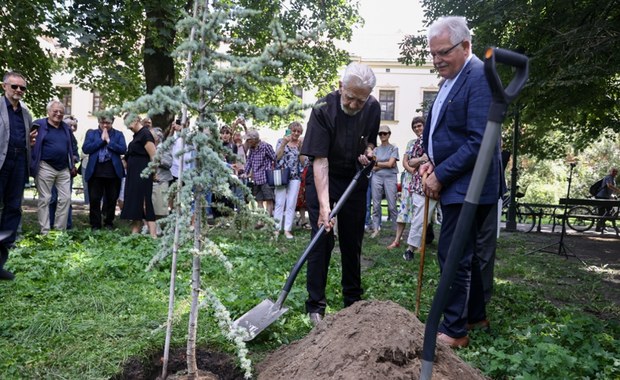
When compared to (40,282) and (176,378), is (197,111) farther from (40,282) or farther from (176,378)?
(40,282)

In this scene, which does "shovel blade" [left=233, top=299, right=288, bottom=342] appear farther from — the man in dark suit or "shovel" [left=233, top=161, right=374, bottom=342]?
the man in dark suit

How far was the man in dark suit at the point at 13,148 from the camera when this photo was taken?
20.8 feet

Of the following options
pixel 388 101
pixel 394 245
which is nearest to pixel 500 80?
pixel 394 245

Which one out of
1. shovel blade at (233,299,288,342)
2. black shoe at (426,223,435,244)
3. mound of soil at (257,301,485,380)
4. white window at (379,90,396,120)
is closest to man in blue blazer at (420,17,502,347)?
mound of soil at (257,301,485,380)

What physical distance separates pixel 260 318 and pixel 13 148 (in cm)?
462

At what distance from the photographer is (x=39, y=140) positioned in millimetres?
7793

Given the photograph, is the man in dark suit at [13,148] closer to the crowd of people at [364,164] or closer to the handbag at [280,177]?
the crowd of people at [364,164]

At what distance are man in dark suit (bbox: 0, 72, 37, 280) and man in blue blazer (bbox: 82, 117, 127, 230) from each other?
7.09ft

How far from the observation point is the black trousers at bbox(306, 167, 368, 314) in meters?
4.11

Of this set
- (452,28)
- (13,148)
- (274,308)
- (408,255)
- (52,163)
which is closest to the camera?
(452,28)

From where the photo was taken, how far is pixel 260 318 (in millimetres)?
3703

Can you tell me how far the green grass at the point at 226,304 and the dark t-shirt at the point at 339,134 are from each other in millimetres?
1018

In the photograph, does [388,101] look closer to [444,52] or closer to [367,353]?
[444,52]

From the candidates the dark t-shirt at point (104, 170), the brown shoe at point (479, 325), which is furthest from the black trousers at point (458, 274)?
the dark t-shirt at point (104, 170)
